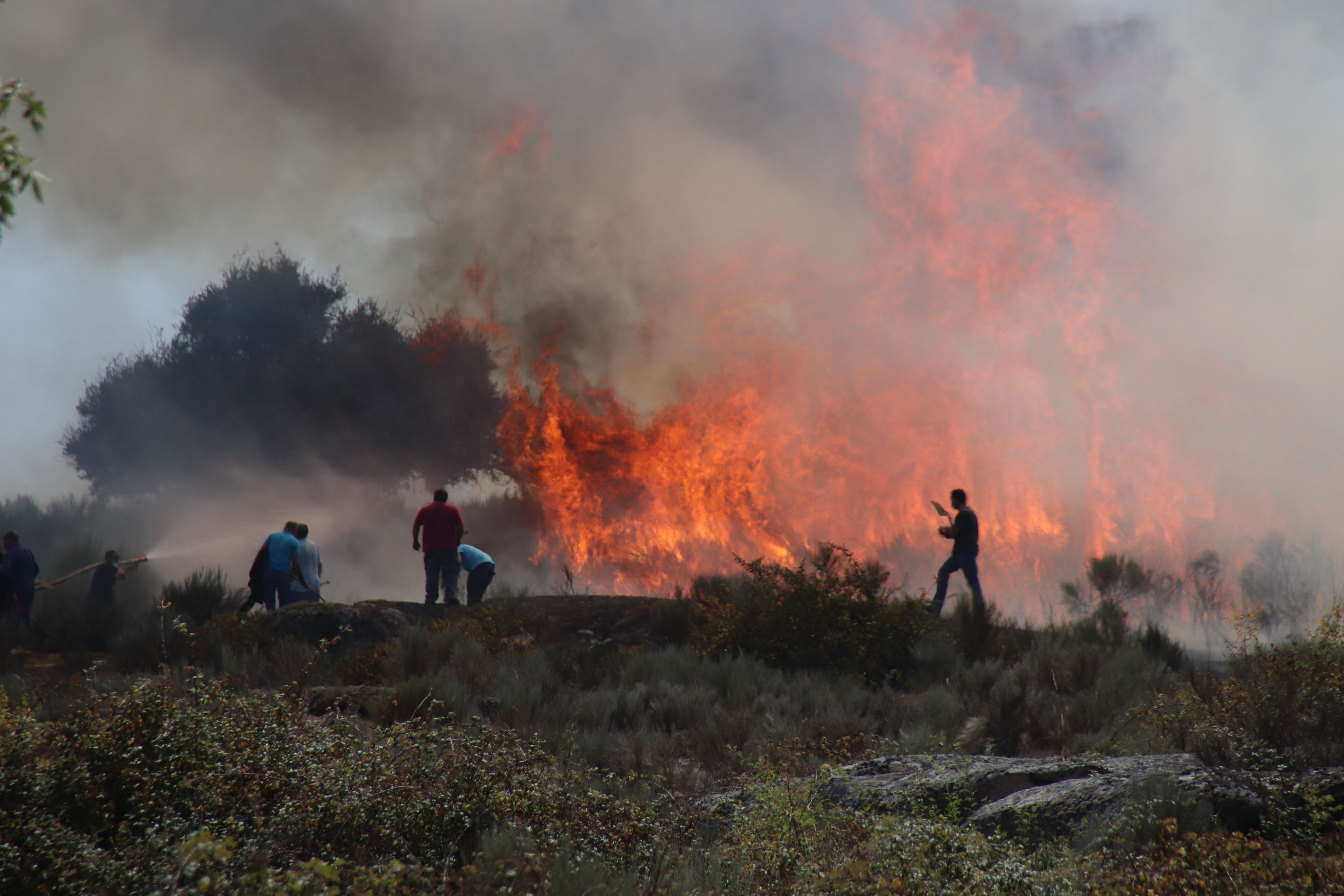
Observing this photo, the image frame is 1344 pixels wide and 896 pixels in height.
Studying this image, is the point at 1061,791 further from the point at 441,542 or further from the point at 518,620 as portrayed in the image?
the point at 441,542

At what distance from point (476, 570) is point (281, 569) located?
10.7 feet

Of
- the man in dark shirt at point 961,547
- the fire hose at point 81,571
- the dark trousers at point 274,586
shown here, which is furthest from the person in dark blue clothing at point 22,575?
the man in dark shirt at point 961,547

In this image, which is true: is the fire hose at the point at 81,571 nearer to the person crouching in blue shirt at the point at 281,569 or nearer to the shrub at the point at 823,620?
the person crouching in blue shirt at the point at 281,569

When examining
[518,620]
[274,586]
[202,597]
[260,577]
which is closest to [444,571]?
[518,620]

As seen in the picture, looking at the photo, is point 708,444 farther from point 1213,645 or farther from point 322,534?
point 1213,645

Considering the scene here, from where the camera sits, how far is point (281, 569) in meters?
12.6

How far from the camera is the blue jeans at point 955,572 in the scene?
1216cm

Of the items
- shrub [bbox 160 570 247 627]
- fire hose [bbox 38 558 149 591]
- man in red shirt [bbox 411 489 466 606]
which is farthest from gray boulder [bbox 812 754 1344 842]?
fire hose [bbox 38 558 149 591]

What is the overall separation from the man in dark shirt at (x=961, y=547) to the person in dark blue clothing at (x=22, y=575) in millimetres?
14859

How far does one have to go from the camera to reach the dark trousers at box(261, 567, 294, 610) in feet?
41.1

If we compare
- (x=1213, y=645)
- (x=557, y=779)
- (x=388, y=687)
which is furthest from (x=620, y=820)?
(x=1213, y=645)

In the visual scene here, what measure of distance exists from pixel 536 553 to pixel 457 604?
18.9m

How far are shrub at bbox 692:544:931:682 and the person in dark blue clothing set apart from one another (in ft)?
36.7

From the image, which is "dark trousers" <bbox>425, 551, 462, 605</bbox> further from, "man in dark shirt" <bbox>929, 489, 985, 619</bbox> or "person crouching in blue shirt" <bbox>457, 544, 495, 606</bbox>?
"man in dark shirt" <bbox>929, 489, 985, 619</bbox>
